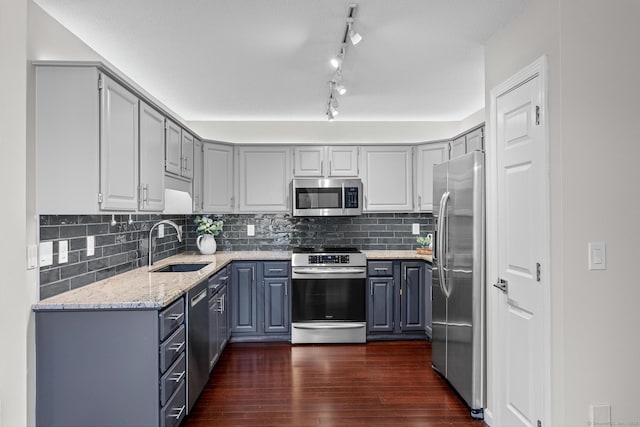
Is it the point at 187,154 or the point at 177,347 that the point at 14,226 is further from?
the point at 187,154

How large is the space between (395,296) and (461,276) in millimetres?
1506

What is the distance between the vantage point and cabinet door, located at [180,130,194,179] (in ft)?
11.7

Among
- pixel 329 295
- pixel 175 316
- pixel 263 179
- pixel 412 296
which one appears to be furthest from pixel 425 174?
pixel 175 316

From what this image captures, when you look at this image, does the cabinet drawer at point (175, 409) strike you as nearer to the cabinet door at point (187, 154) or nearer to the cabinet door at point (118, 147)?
the cabinet door at point (118, 147)

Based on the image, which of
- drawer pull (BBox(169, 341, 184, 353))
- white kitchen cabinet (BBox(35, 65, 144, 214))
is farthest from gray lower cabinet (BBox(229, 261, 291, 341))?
white kitchen cabinet (BBox(35, 65, 144, 214))

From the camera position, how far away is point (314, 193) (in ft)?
14.5

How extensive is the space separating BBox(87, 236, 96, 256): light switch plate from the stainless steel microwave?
2188 mm

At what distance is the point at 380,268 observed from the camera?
163 inches

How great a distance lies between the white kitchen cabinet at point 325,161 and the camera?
454cm

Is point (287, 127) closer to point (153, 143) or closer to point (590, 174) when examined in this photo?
point (153, 143)

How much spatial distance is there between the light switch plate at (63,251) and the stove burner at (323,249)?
2314 millimetres

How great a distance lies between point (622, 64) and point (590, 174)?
547 millimetres

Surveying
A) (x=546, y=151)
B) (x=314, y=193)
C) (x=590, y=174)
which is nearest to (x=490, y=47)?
(x=546, y=151)

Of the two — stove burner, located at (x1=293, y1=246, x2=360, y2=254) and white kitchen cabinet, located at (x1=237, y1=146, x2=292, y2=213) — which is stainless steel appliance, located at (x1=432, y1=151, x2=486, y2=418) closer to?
stove burner, located at (x1=293, y1=246, x2=360, y2=254)
